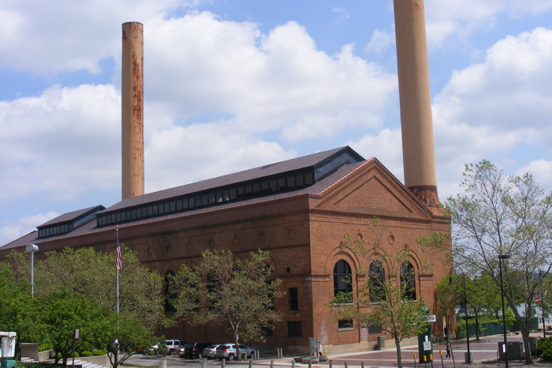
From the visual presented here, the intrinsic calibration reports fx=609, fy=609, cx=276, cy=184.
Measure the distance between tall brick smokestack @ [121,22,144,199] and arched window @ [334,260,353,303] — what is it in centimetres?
3793

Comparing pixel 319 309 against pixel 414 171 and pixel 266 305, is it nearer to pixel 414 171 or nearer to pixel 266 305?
pixel 266 305

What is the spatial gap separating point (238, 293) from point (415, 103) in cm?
2497

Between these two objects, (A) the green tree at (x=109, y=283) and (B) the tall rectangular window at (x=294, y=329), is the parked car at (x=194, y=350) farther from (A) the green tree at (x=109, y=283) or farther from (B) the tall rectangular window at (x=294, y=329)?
(B) the tall rectangular window at (x=294, y=329)

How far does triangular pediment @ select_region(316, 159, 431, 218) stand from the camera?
44.6 metres

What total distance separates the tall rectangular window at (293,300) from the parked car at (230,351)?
4044 millimetres

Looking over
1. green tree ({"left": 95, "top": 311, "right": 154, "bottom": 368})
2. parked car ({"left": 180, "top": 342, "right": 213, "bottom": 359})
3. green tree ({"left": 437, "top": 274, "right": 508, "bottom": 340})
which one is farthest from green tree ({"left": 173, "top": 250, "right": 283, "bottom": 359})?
green tree ({"left": 437, "top": 274, "right": 508, "bottom": 340})

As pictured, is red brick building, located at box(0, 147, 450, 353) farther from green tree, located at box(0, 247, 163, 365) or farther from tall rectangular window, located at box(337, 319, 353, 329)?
green tree, located at box(0, 247, 163, 365)

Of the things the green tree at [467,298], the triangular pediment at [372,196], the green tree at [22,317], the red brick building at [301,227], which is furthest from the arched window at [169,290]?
the green tree at [467,298]

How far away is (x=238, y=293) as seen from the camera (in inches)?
1672

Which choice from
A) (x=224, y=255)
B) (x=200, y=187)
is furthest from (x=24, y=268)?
(x=224, y=255)

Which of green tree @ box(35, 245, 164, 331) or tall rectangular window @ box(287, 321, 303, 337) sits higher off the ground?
green tree @ box(35, 245, 164, 331)

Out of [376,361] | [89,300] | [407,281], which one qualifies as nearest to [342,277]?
[376,361]

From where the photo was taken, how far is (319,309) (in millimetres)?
41625

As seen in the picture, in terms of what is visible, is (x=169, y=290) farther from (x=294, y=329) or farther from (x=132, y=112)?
(x=132, y=112)
